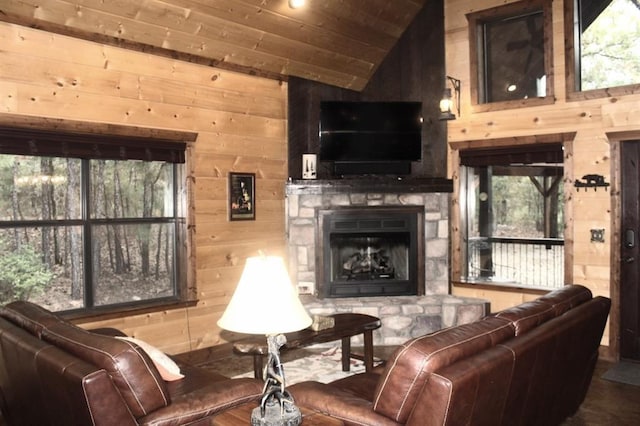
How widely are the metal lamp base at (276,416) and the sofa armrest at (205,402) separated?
34cm

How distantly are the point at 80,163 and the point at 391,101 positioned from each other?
347 centimetres

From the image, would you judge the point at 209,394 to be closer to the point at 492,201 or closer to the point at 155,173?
the point at 155,173

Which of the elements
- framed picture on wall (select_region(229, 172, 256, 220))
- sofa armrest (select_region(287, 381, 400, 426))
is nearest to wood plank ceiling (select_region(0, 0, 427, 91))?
framed picture on wall (select_region(229, 172, 256, 220))

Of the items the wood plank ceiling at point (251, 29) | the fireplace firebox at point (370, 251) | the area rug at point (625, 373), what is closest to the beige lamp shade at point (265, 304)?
the wood plank ceiling at point (251, 29)

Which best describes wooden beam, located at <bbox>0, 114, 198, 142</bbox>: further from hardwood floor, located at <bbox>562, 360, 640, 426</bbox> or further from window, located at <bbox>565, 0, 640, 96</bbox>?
hardwood floor, located at <bbox>562, 360, 640, 426</bbox>

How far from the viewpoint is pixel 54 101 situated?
14.4ft

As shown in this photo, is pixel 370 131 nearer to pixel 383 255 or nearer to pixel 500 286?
pixel 383 255

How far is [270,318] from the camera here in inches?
88.2

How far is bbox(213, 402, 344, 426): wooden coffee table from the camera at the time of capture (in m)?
2.37

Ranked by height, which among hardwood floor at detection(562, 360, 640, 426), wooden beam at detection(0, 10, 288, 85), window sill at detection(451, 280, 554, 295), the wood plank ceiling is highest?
the wood plank ceiling

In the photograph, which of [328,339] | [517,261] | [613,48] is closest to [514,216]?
[517,261]

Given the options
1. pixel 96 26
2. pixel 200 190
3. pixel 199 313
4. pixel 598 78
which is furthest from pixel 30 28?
pixel 598 78

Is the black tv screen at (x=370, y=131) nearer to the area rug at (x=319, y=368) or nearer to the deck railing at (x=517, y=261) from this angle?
the deck railing at (x=517, y=261)

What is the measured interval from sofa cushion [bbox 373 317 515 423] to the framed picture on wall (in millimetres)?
3573
